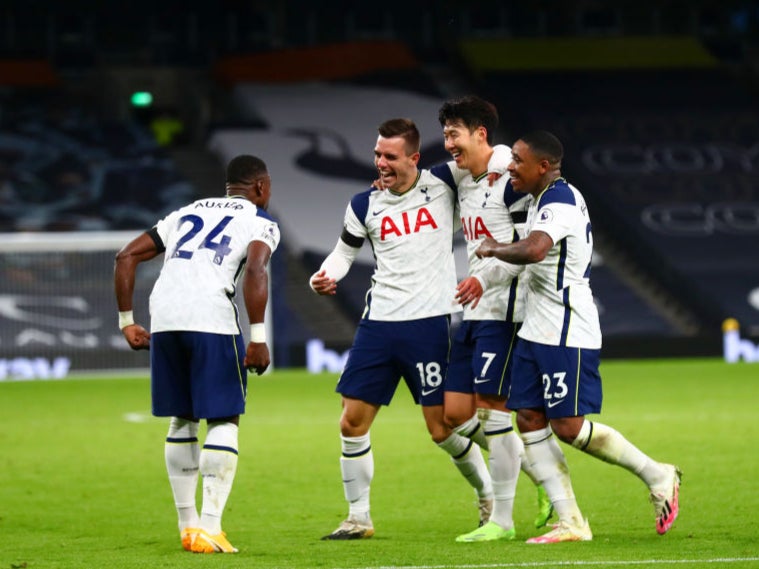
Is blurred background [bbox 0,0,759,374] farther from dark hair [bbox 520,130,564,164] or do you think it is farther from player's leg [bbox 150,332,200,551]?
dark hair [bbox 520,130,564,164]

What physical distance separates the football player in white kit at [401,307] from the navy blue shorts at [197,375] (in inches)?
27.7

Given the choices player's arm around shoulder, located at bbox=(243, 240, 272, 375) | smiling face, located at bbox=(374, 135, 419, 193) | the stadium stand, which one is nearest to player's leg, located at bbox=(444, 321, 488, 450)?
smiling face, located at bbox=(374, 135, 419, 193)

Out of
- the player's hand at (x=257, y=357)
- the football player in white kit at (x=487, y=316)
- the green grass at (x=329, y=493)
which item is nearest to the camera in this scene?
the green grass at (x=329, y=493)

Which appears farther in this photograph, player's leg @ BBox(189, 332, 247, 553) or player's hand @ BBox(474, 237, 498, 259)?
player's leg @ BBox(189, 332, 247, 553)

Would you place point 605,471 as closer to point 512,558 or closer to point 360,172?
point 512,558

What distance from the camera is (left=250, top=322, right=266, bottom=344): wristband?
7277mm

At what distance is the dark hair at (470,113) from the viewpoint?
7.82 m

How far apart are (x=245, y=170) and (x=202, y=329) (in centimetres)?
82

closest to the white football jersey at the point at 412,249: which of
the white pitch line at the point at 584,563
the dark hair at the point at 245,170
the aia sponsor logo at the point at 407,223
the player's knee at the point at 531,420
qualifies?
the aia sponsor logo at the point at 407,223

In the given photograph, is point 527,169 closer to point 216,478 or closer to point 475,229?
point 475,229

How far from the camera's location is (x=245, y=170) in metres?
7.65

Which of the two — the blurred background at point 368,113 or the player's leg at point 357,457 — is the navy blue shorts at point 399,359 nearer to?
the player's leg at point 357,457

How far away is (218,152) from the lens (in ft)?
103

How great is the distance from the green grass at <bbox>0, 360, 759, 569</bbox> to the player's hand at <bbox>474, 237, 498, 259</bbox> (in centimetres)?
132
